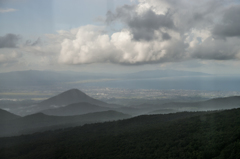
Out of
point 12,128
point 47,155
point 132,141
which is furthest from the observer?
point 12,128

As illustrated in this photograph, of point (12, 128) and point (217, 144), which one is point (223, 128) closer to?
point (217, 144)

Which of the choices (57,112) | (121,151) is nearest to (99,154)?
(121,151)

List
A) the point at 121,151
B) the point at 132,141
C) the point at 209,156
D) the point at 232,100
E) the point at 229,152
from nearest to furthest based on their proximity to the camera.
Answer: the point at 229,152
the point at 209,156
the point at 121,151
the point at 132,141
the point at 232,100

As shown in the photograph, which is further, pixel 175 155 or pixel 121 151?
pixel 121 151

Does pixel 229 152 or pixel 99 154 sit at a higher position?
pixel 229 152

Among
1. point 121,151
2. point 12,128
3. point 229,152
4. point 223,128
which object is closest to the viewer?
point 229,152

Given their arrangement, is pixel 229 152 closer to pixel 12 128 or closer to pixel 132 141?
pixel 132 141

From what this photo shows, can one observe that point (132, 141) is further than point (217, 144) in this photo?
Yes

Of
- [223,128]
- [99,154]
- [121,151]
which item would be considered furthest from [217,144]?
[99,154]

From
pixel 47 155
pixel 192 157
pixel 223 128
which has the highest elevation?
pixel 223 128
